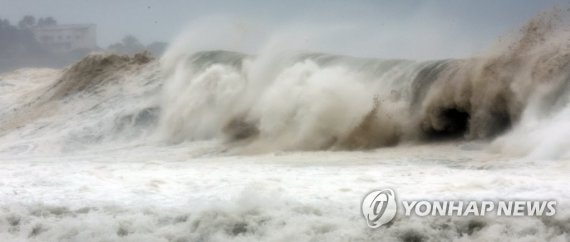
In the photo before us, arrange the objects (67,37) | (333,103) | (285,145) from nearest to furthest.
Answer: (285,145) → (333,103) → (67,37)

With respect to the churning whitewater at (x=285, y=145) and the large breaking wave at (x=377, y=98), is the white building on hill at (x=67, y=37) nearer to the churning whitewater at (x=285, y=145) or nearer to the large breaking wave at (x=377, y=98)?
the churning whitewater at (x=285, y=145)

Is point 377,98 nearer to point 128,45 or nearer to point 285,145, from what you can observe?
point 285,145

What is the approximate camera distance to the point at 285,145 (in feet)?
38.7

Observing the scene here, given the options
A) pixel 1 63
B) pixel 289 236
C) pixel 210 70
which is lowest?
pixel 289 236

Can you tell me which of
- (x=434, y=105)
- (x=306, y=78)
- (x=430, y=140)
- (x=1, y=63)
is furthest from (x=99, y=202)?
(x=1, y=63)

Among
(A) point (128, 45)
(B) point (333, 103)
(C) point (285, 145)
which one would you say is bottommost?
(C) point (285, 145)

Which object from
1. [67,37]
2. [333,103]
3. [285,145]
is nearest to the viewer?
[285,145]

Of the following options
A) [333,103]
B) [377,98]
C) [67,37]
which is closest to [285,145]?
[333,103]

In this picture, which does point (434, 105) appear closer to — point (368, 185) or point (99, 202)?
point (368, 185)

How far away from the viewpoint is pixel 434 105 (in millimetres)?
11578

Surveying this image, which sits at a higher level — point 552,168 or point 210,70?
point 210,70

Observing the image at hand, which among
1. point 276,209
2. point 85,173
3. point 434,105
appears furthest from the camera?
point 434,105

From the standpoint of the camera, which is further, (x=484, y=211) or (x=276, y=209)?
(x=276, y=209)

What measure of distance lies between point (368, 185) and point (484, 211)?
5.38ft
